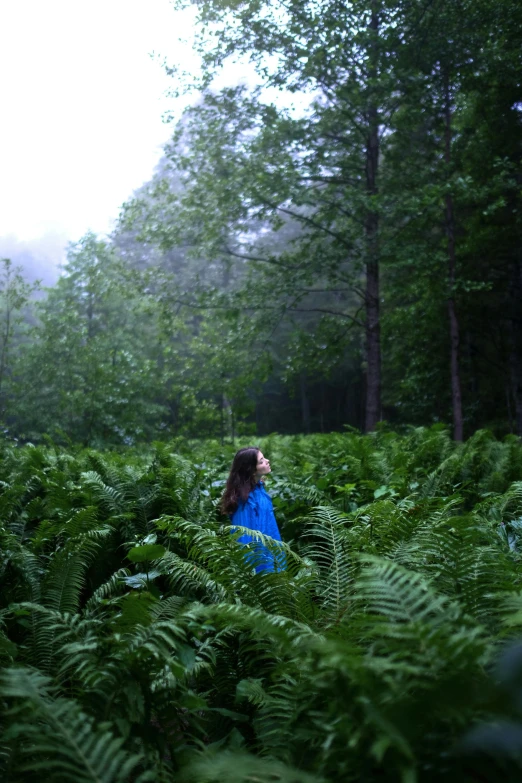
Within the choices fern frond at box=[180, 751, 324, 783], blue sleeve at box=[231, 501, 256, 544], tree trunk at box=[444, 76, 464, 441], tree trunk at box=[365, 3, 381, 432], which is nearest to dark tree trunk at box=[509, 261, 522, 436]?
tree trunk at box=[444, 76, 464, 441]

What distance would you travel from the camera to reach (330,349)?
16641 mm

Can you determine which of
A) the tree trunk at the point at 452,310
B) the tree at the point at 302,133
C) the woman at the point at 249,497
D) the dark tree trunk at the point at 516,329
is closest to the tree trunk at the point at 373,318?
the tree at the point at 302,133

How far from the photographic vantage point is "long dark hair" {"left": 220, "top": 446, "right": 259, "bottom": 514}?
5305 millimetres

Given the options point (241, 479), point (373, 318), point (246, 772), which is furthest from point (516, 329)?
point (246, 772)

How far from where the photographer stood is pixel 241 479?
17.6 ft

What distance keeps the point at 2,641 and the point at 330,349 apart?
14474mm

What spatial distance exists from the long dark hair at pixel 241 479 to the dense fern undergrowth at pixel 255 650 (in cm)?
31

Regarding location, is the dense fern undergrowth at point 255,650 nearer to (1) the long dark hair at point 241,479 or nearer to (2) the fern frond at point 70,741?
(2) the fern frond at point 70,741

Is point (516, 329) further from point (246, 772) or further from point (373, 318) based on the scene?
point (246, 772)

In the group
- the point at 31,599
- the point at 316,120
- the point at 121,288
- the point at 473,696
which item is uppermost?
the point at 316,120

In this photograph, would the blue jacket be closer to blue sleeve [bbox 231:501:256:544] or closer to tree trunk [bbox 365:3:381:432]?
blue sleeve [bbox 231:501:256:544]

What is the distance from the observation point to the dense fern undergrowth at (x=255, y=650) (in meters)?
1.53

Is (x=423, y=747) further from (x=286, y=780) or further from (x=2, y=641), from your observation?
(x=2, y=641)

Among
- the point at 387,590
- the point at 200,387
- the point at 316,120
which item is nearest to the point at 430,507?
the point at 387,590
